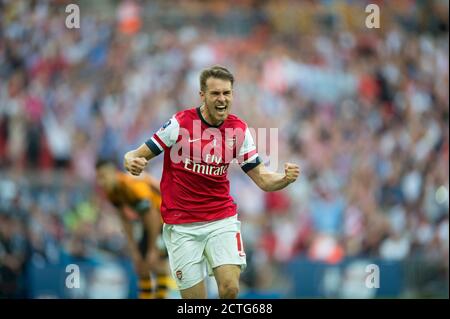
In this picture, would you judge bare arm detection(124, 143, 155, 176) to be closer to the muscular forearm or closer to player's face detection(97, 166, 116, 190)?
the muscular forearm

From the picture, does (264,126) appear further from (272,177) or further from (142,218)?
(272,177)

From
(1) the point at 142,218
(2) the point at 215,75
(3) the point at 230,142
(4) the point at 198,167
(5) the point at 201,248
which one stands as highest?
(2) the point at 215,75

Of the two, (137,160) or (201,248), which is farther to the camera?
→ (201,248)

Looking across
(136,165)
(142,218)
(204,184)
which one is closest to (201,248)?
(204,184)

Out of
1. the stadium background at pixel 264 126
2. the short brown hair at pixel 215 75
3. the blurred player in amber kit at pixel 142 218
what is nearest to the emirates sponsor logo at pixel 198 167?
the short brown hair at pixel 215 75

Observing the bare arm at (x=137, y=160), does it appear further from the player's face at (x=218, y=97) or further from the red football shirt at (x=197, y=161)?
the player's face at (x=218, y=97)

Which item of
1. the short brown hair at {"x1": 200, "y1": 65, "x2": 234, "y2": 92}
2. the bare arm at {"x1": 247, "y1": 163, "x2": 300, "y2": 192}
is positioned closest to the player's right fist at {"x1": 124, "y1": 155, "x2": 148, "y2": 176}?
the short brown hair at {"x1": 200, "y1": 65, "x2": 234, "y2": 92}

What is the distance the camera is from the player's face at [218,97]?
8.61m

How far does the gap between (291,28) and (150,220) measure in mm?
9882

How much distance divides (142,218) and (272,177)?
341 centimetres

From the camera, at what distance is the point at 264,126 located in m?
18.2

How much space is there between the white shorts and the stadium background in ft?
19.2

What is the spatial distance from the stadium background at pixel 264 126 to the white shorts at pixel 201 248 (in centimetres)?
586

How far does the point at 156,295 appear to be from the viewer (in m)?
12.0
